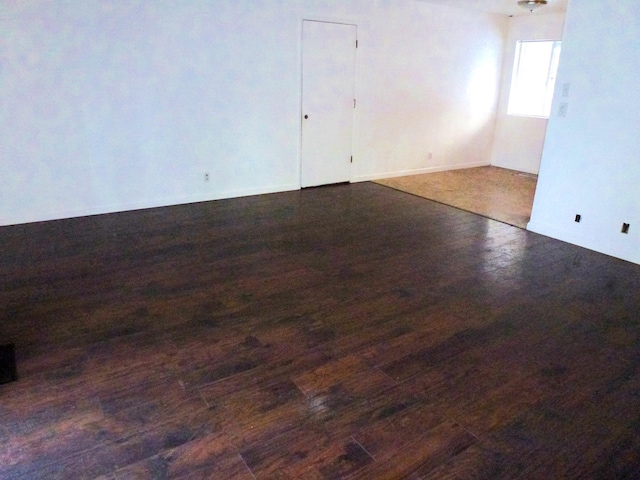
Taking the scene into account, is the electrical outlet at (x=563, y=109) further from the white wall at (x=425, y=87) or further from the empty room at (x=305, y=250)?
the white wall at (x=425, y=87)

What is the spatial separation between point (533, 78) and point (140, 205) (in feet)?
21.4

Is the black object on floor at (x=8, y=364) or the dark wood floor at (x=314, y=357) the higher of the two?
the dark wood floor at (x=314, y=357)

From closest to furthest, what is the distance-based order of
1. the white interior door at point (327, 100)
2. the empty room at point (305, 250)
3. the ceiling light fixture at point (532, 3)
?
the empty room at point (305, 250) < the ceiling light fixture at point (532, 3) < the white interior door at point (327, 100)

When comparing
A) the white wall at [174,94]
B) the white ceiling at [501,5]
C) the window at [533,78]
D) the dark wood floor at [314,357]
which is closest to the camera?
the dark wood floor at [314,357]

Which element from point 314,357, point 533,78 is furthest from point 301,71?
point 533,78

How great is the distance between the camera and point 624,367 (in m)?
2.40

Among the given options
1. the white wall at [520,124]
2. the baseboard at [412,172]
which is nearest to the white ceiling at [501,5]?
the white wall at [520,124]

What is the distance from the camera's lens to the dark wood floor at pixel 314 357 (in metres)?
1.78

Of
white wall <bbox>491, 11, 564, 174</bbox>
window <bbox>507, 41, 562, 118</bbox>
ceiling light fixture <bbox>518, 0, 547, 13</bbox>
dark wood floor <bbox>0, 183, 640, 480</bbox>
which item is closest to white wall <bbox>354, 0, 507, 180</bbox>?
white wall <bbox>491, 11, 564, 174</bbox>

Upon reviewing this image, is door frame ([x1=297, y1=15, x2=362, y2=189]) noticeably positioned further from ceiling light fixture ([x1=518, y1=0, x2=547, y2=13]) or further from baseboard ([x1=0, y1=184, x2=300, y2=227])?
ceiling light fixture ([x1=518, y1=0, x2=547, y2=13])

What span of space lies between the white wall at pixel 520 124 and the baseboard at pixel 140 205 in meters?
4.17

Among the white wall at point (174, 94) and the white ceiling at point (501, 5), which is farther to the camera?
the white ceiling at point (501, 5)

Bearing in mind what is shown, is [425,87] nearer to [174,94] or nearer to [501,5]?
[501,5]

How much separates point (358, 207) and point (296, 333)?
2879 millimetres
